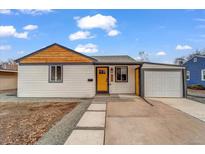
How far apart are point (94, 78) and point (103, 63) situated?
1304 millimetres

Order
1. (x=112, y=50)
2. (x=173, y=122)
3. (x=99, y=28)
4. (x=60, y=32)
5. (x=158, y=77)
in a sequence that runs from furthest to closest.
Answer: (x=112, y=50) < (x=99, y=28) < (x=60, y=32) < (x=158, y=77) < (x=173, y=122)

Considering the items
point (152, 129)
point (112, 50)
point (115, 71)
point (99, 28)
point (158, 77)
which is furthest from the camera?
point (112, 50)

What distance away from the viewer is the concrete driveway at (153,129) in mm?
4879

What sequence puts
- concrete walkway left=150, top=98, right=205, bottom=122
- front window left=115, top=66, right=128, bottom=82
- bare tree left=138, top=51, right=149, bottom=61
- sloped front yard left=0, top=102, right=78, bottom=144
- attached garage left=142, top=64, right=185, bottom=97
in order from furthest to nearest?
A: bare tree left=138, top=51, right=149, bottom=61 < front window left=115, top=66, right=128, bottom=82 < attached garage left=142, top=64, right=185, bottom=97 < concrete walkway left=150, top=98, right=205, bottom=122 < sloped front yard left=0, top=102, right=78, bottom=144

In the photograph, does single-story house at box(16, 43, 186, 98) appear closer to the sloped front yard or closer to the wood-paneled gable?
the wood-paneled gable

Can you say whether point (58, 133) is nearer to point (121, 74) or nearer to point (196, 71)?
point (121, 74)

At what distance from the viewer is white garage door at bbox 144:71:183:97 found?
14109mm

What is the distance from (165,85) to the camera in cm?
1415

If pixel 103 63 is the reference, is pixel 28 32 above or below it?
above

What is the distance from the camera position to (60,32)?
20.4 m

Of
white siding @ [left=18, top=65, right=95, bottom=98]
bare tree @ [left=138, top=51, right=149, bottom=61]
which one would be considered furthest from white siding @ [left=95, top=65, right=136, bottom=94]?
bare tree @ [left=138, top=51, right=149, bottom=61]
